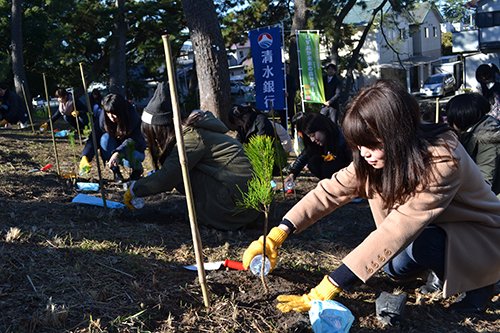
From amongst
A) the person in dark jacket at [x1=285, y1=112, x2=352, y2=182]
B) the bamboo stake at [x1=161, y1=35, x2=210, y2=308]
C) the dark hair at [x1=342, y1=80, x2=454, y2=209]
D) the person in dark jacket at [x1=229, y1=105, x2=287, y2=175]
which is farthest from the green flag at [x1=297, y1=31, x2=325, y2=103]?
the bamboo stake at [x1=161, y1=35, x2=210, y2=308]

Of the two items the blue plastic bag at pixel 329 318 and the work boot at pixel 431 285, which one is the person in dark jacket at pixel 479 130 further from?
the blue plastic bag at pixel 329 318

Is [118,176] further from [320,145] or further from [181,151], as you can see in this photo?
[181,151]

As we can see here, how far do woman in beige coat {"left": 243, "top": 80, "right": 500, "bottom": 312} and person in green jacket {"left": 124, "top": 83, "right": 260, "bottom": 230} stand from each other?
38.1 inches

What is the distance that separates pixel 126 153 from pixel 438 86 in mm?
27369

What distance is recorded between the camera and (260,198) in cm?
209

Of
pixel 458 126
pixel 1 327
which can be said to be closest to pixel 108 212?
pixel 1 327

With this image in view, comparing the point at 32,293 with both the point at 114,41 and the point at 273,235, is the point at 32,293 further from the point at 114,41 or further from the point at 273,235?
the point at 114,41

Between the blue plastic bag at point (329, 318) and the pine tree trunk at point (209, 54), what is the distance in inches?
214

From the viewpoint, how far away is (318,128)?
4.42 meters

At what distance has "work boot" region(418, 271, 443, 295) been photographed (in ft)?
8.03

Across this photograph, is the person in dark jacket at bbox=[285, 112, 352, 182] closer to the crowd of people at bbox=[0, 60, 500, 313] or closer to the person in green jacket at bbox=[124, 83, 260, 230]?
the person in green jacket at bbox=[124, 83, 260, 230]

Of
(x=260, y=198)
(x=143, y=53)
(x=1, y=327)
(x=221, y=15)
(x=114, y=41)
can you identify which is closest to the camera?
(x=1, y=327)

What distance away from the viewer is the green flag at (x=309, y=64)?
28.8 feet

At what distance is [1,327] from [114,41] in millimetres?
13664
